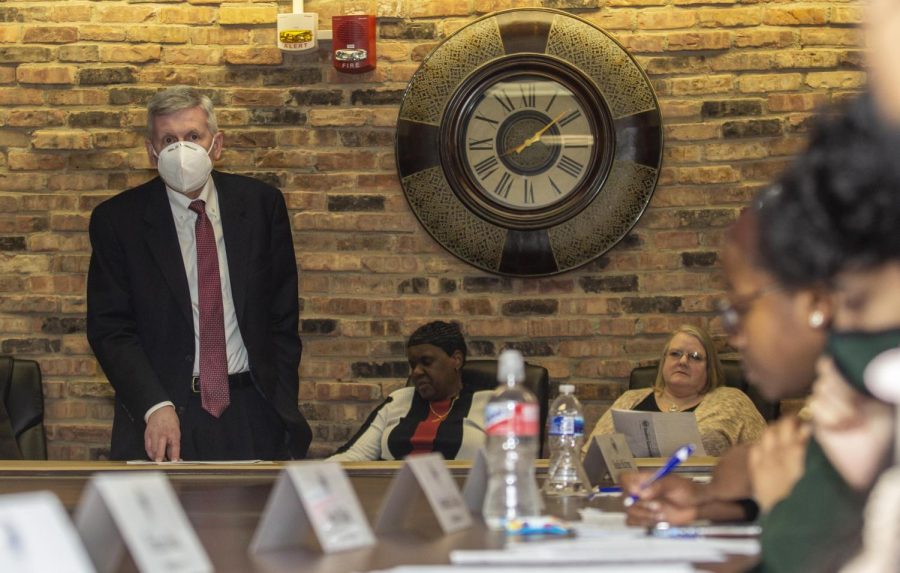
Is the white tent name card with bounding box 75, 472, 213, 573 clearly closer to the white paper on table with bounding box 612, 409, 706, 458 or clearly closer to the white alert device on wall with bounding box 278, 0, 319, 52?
the white paper on table with bounding box 612, 409, 706, 458

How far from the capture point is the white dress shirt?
3.16 meters

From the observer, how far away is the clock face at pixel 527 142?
177 inches

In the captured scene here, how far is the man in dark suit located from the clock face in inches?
53.5

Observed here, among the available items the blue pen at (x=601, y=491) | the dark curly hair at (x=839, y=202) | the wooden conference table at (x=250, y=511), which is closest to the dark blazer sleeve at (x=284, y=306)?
the wooden conference table at (x=250, y=511)

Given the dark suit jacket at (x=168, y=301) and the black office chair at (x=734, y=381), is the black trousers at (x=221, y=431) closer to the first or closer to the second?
the dark suit jacket at (x=168, y=301)

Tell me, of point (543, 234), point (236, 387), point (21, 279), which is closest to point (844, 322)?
point (236, 387)

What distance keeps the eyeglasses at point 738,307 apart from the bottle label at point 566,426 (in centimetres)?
84

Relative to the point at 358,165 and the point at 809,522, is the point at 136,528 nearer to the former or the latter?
the point at 809,522

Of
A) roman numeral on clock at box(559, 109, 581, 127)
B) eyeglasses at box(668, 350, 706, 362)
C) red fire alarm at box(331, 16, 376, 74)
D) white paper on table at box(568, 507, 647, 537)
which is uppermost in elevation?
red fire alarm at box(331, 16, 376, 74)

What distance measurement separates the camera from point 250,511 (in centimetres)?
187

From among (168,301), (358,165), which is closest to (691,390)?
(358,165)

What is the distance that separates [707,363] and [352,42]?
1.67 m

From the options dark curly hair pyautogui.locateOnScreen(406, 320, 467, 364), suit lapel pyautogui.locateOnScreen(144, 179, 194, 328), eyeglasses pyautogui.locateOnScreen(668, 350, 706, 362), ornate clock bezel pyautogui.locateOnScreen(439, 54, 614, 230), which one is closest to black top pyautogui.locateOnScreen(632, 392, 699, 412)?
eyeglasses pyautogui.locateOnScreen(668, 350, 706, 362)

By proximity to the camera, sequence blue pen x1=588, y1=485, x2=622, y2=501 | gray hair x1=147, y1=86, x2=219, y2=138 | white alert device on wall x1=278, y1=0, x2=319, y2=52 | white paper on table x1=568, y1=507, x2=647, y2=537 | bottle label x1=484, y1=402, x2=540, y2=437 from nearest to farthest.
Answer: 1. white paper on table x1=568, y1=507, x2=647, y2=537
2. bottle label x1=484, y1=402, x2=540, y2=437
3. blue pen x1=588, y1=485, x2=622, y2=501
4. gray hair x1=147, y1=86, x2=219, y2=138
5. white alert device on wall x1=278, y1=0, x2=319, y2=52
